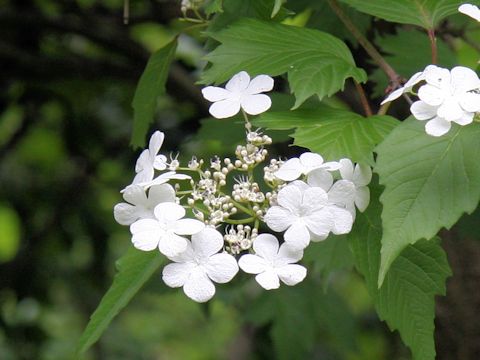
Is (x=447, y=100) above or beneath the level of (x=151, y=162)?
above

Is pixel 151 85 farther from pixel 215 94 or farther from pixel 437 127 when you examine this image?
pixel 437 127

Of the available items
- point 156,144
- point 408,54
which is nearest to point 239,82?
point 156,144

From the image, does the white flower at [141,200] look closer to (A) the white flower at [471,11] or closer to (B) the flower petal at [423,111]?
(B) the flower petal at [423,111]

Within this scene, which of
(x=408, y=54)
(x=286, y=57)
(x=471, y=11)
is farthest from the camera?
(x=408, y=54)

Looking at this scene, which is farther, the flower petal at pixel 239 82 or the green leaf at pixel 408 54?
the green leaf at pixel 408 54

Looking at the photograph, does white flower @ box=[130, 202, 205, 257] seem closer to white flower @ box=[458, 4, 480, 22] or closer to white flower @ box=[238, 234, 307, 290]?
white flower @ box=[238, 234, 307, 290]

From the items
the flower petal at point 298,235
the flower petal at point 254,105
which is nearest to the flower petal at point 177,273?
the flower petal at point 298,235

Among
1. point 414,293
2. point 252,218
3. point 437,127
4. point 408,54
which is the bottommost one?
point 408,54
